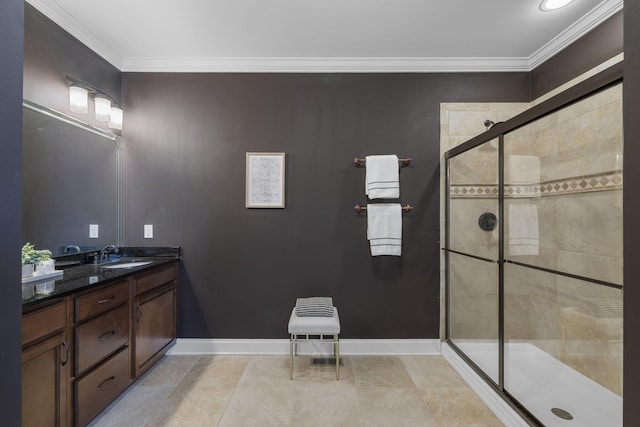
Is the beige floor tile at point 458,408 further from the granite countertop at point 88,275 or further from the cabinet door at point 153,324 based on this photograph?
the granite countertop at point 88,275

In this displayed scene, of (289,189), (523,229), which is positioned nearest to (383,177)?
(289,189)

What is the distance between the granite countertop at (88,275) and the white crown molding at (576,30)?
3508 mm

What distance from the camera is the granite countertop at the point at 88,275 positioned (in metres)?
1.35

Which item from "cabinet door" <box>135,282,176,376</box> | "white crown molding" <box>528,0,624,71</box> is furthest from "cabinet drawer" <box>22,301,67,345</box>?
"white crown molding" <box>528,0,624,71</box>

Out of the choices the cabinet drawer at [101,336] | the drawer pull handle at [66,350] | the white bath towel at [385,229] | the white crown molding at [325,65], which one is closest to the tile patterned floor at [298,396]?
the cabinet drawer at [101,336]

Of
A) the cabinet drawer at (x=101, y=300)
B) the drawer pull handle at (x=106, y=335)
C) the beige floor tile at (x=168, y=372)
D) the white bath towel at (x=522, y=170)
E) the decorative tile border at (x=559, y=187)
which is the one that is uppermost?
the white bath towel at (x=522, y=170)

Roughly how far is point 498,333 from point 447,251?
2.52ft

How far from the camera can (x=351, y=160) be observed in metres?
2.58

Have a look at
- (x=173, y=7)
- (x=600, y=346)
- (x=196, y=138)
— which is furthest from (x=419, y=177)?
(x=173, y=7)

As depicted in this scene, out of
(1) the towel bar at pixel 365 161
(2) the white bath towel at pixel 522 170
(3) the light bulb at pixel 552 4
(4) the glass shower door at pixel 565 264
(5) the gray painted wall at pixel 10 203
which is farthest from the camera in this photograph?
(1) the towel bar at pixel 365 161

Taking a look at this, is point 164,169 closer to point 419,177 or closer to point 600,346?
point 419,177

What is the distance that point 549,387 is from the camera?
6.22 feet

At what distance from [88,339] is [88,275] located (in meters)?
0.41

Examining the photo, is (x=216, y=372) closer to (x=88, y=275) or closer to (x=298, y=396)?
(x=298, y=396)
